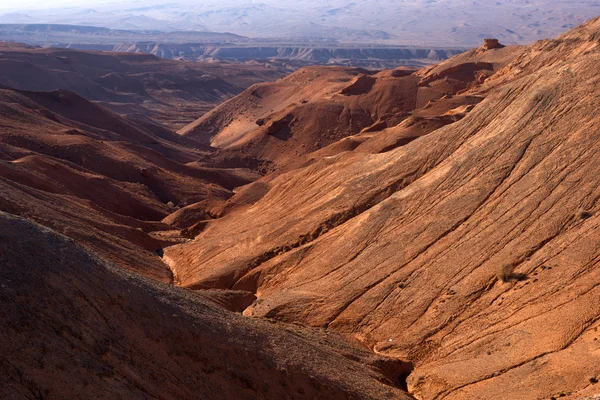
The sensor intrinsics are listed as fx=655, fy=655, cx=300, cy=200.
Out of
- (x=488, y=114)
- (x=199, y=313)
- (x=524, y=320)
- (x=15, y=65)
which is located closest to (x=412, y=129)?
(x=488, y=114)

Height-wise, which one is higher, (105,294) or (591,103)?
(591,103)

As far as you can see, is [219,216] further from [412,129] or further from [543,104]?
[543,104]

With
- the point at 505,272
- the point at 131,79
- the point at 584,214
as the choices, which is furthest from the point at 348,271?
the point at 131,79

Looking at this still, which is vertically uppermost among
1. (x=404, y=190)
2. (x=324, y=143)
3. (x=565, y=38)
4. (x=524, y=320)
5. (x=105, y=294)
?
(x=565, y=38)

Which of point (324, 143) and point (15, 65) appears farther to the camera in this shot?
point (15, 65)

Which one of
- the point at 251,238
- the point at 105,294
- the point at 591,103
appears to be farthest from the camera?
the point at 251,238

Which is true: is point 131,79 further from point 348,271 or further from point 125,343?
point 125,343

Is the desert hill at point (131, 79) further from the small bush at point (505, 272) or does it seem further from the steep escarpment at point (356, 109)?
the small bush at point (505, 272)

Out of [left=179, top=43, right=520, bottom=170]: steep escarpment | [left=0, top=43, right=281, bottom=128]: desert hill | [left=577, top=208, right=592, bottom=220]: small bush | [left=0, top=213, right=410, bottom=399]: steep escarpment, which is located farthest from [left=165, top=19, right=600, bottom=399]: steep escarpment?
[left=0, top=43, right=281, bottom=128]: desert hill
